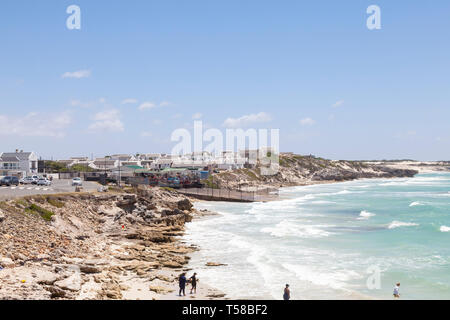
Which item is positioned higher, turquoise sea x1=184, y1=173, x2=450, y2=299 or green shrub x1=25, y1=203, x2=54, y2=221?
green shrub x1=25, y1=203, x2=54, y2=221

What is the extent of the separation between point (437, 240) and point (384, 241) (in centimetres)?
475

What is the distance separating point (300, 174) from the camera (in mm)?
140375

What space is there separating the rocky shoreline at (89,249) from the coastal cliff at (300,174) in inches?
1969

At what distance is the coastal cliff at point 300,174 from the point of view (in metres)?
101

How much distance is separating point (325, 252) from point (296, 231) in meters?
9.08

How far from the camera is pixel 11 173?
68938 millimetres

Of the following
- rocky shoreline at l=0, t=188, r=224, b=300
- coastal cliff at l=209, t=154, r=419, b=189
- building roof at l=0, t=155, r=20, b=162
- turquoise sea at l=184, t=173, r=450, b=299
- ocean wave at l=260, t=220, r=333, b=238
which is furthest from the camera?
coastal cliff at l=209, t=154, r=419, b=189

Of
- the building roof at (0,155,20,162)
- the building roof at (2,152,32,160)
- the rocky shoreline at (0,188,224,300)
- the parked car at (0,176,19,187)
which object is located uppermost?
the building roof at (2,152,32,160)

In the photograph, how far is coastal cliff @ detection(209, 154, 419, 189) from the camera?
101438 mm

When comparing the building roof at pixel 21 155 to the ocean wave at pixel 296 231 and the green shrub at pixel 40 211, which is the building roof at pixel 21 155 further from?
the ocean wave at pixel 296 231

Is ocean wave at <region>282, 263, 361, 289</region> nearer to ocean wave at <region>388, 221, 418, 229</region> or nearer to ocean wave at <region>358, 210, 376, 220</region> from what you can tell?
ocean wave at <region>388, 221, 418, 229</region>

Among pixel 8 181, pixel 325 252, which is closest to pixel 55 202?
pixel 8 181

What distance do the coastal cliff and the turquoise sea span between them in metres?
44.3

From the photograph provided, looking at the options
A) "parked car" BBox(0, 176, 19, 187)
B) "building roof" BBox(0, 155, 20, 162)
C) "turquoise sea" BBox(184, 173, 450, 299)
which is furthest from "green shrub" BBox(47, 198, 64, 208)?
"building roof" BBox(0, 155, 20, 162)
